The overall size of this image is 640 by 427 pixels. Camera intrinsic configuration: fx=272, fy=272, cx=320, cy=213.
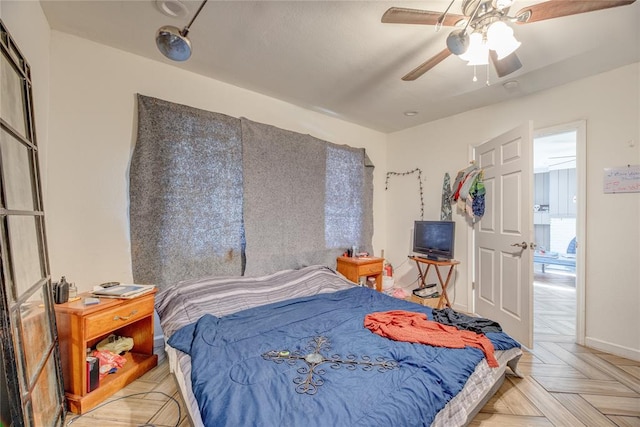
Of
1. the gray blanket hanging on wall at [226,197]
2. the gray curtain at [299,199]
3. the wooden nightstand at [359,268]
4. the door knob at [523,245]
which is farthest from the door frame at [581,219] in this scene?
the gray blanket hanging on wall at [226,197]

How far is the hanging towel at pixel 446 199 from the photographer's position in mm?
3428

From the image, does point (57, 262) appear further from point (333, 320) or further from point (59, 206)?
point (333, 320)

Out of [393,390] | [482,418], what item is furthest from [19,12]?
[482,418]

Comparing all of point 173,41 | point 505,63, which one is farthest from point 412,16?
point 173,41

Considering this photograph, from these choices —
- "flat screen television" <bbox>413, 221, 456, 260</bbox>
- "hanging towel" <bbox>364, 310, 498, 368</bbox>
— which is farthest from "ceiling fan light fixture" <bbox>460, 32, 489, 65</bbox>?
"flat screen television" <bbox>413, 221, 456, 260</bbox>

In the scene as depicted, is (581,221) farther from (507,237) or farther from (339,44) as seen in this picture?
(339,44)

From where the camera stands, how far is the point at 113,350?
1904 millimetres

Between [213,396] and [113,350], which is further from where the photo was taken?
[113,350]

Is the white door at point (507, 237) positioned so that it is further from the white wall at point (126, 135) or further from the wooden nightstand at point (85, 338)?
the wooden nightstand at point (85, 338)

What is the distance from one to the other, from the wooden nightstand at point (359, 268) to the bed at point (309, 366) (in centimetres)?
109

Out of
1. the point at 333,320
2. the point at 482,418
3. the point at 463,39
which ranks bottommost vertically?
the point at 482,418

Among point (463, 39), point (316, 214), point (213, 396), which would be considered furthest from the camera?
point (316, 214)

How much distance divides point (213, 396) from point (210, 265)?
5.11 feet

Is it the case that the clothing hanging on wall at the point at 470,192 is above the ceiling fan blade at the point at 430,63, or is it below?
below
